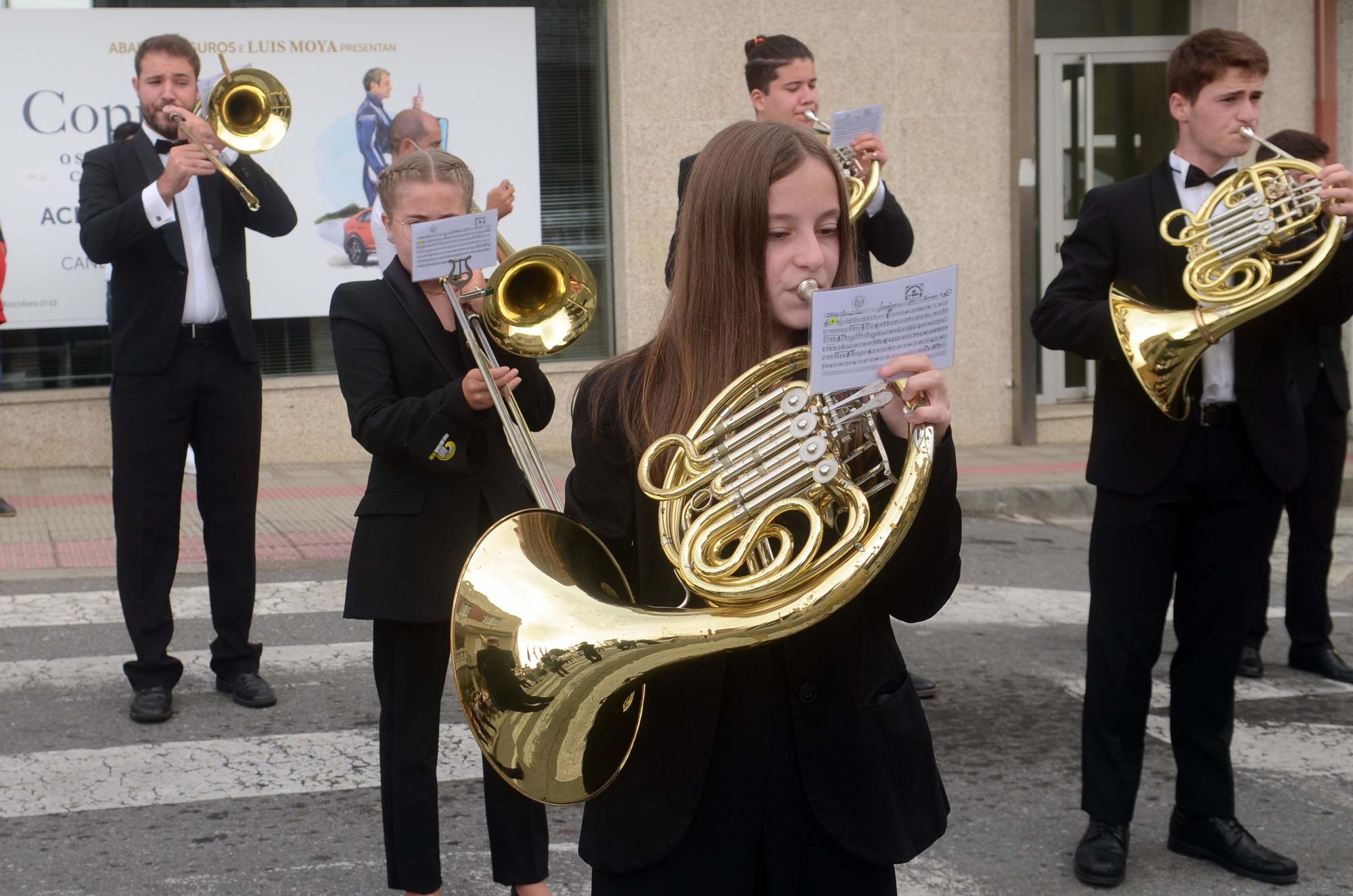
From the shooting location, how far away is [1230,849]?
409cm

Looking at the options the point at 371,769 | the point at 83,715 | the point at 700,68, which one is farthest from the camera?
the point at 700,68

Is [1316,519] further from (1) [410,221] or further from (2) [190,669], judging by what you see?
(2) [190,669]

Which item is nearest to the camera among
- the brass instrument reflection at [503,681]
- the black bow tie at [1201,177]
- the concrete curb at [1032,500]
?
the brass instrument reflection at [503,681]

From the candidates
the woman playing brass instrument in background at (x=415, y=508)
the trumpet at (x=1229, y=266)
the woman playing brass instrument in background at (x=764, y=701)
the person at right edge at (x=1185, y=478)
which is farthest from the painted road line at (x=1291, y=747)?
the woman playing brass instrument in background at (x=764, y=701)

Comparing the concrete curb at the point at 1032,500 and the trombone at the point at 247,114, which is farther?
the concrete curb at the point at 1032,500

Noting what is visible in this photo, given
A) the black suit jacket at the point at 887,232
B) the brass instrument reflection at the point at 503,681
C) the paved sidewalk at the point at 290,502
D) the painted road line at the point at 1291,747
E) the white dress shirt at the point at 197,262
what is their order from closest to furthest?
the brass instrument reflection at the point at 503,681, the painted road line at the point at 1291,747, the black suit jacket at the point at 887,232, the white dress shirt at the point at 197,262, the paved sidewalk at the point at 290,502

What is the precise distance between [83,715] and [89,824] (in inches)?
44.0

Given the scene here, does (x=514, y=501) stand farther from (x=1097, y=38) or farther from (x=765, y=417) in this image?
(x=1097, y=38)

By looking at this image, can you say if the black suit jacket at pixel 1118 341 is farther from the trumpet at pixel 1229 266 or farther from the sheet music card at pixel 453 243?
the sheet music card at pixel 453 243

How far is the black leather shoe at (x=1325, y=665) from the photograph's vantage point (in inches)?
237

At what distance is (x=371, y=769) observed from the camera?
4.98m

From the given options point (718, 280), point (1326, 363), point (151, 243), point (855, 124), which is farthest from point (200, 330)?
point (1326, 363)

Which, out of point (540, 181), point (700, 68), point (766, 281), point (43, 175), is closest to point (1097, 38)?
point (700, 68)

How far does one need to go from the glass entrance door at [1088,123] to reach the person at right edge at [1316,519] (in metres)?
6.14
